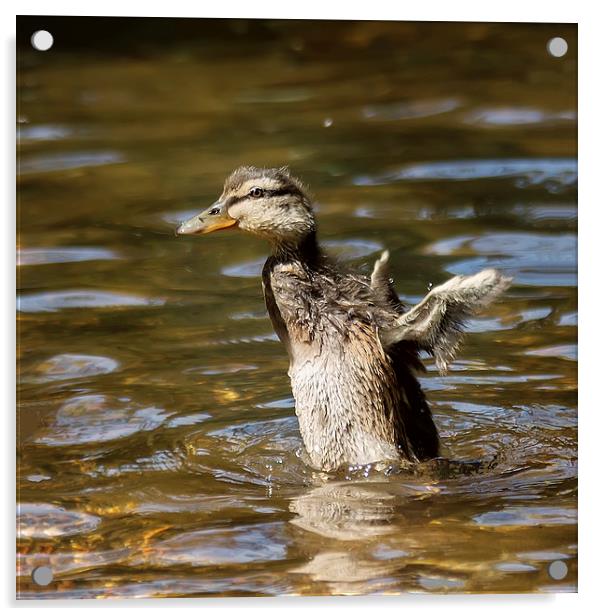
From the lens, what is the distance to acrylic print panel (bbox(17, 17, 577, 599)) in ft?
18.9

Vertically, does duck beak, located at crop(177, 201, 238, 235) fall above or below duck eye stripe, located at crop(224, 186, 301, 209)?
below

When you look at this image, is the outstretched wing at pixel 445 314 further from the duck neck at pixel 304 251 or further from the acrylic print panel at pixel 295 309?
the duck neck at pixel 304 251

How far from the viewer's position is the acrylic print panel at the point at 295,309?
5.77 m

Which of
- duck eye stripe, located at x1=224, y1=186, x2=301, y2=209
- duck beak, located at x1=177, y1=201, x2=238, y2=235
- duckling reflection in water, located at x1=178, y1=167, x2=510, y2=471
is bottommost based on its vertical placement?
duckling reflection in water, located at x1=178, y1=167, x2=510, y2=471

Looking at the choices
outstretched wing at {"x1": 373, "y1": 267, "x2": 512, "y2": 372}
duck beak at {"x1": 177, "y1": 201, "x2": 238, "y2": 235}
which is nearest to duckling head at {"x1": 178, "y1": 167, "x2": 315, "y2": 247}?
duck beak at {"x1": 177, "y1": 201, "x2": 238, "y2": 235}

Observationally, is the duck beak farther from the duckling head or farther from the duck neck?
the duck neck

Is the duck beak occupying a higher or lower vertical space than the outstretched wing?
higher

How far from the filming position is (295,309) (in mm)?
6078

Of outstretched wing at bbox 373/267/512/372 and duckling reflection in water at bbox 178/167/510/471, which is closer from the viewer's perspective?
outstretched wing at bbox 373/267/512/372

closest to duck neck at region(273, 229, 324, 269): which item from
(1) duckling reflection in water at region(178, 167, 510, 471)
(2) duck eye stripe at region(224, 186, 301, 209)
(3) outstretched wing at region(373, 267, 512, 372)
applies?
(1) duckling reflection in water at region(178, 167, 510, 471)

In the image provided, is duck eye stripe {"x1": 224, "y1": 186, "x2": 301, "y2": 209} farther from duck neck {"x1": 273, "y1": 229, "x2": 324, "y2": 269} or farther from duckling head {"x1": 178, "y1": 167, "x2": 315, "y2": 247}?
duck neck {"x1": 273, "y1": 229, "x2": 324, "y2": 269}

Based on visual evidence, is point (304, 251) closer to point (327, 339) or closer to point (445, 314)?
point (327, 339)
